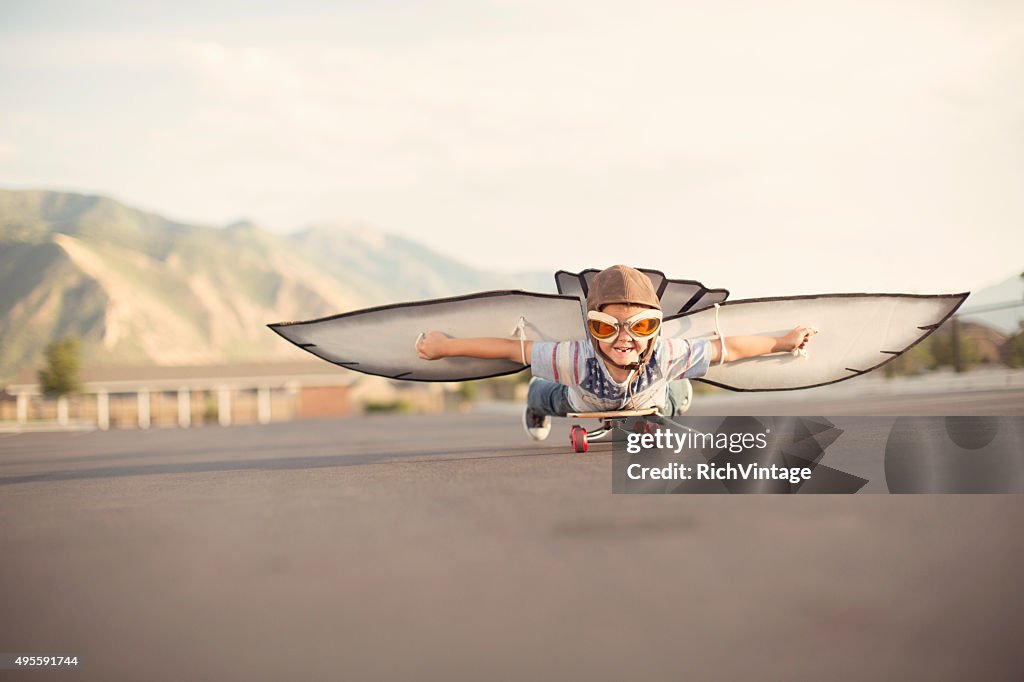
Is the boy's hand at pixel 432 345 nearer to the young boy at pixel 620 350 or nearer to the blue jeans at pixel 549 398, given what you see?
the young boy at pixel 620 350

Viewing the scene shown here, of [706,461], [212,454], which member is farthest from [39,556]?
[212,454]

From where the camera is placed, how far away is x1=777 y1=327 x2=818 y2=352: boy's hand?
7.40 metres

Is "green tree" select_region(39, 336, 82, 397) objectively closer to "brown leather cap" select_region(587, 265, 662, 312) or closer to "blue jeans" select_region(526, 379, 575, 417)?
"blue jeans" select_region(526, 379, 575, 417)

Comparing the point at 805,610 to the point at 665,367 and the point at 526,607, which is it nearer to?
the point at 526,607

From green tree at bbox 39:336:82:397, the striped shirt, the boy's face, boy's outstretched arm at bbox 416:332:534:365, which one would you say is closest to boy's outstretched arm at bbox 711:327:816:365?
the striped shirt

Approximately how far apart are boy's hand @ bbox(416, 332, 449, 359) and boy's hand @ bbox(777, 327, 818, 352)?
2858mm

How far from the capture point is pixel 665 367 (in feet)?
23.0

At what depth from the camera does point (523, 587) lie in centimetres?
334

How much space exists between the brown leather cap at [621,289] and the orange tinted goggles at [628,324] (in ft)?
0.25

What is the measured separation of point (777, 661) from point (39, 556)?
3.46m

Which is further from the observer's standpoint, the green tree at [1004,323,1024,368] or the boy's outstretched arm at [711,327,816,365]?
the green tree at [1004,323,1024,368]

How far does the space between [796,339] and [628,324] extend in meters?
1.81

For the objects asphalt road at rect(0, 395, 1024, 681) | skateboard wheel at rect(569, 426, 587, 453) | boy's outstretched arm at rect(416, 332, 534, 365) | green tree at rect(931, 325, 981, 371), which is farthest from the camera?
green tree at rect(931, 325, 981, 371)

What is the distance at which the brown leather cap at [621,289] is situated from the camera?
6.44 metres
